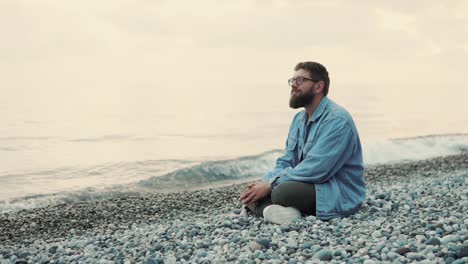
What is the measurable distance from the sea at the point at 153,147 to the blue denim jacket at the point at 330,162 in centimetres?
880

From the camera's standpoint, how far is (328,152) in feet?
23.3

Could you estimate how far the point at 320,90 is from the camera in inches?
294

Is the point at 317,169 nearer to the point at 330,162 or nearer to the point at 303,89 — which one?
the point at 330,162

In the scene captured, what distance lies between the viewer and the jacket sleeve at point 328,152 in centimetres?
709

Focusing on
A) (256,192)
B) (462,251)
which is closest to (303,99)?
(256,192)

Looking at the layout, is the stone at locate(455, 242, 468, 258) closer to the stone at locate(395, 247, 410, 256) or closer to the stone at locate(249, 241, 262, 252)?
the stone at locate(395, 247, 410, 256)

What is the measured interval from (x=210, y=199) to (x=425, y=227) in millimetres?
6972

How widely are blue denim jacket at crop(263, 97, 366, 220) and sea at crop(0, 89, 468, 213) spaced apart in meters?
8.80

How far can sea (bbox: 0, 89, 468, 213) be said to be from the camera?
1816 centimetres

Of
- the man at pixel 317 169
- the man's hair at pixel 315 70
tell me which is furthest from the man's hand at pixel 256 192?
the man's hair at pixel 315 70

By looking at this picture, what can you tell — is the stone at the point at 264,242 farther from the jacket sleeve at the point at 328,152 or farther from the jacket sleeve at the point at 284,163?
the jacket sleeve at the point at 284,163

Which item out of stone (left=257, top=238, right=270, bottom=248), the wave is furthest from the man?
the wave

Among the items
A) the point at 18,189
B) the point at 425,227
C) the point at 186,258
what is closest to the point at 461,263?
the point at 425,227

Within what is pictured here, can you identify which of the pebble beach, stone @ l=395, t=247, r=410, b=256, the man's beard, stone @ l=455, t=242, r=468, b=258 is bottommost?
the pebble beach
